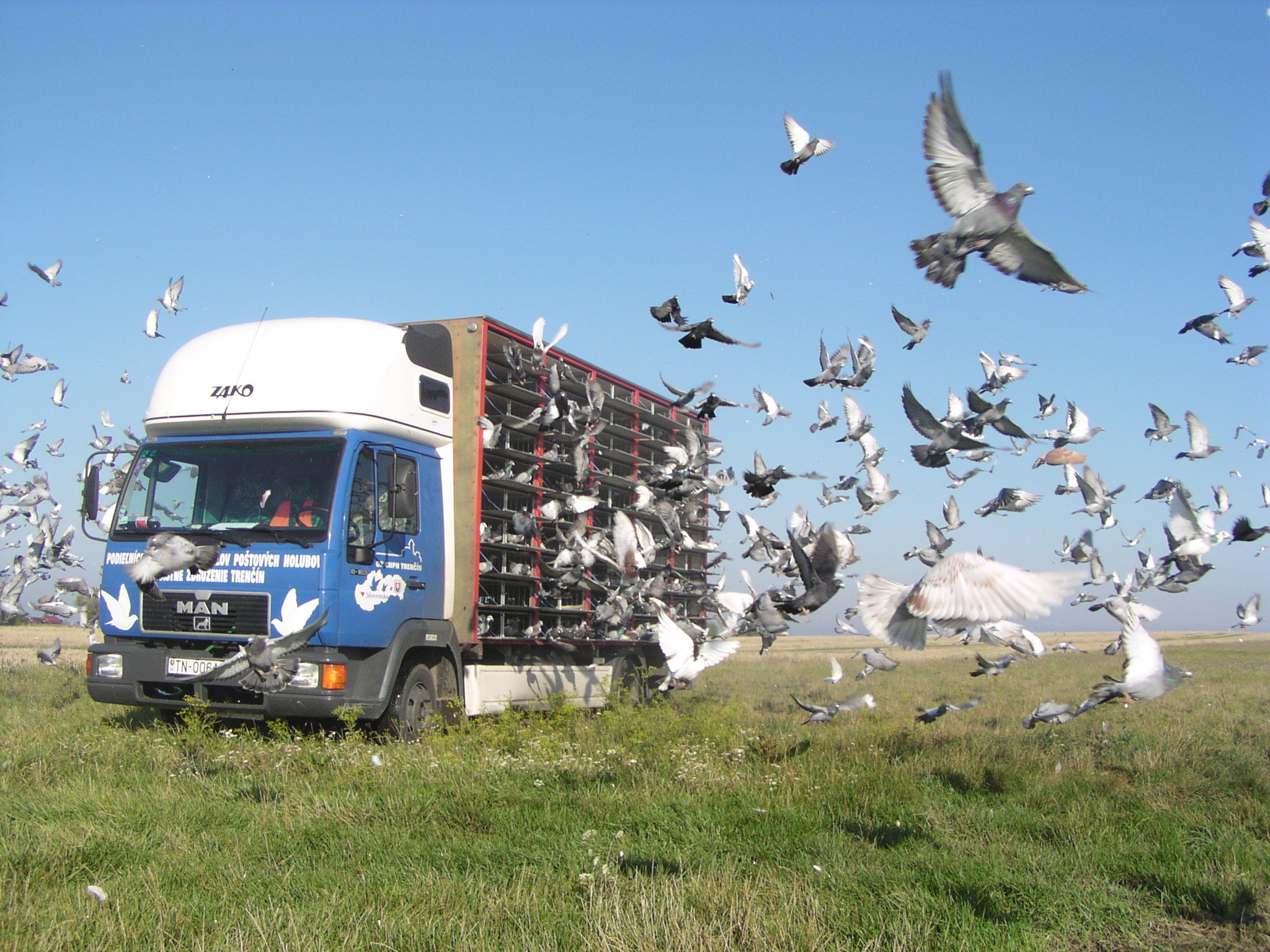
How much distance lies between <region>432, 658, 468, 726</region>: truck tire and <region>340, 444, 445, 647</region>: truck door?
58 cm

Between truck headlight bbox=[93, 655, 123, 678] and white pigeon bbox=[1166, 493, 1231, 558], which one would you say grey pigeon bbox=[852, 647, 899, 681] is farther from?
truck headlight bbox=[93, 655, 123, 678]

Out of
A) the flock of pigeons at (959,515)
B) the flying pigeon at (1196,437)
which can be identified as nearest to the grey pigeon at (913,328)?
the flock of pigeons at (959,515)

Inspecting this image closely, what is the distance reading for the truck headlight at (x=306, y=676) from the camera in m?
8.56

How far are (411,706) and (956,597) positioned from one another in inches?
226

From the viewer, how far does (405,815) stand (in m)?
6.52

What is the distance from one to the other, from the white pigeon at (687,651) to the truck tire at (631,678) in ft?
11.7

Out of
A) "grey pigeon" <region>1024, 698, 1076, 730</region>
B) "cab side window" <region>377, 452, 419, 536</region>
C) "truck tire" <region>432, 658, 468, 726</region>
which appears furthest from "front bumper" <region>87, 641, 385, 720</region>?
"grey pigeon" <region>1024, 698, 1076, 730</region>

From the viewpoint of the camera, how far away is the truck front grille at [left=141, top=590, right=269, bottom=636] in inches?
337

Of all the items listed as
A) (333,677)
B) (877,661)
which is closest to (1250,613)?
(877,661)

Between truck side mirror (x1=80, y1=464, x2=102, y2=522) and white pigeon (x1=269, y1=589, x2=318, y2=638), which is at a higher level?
truck side mirror (x1=80, y1=464, x2=102, y2=522)

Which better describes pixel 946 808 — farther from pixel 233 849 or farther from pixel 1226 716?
pixel 1226 716

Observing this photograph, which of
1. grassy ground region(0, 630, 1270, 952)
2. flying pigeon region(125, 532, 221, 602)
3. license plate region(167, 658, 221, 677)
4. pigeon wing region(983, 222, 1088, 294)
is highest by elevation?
pigeon wing region(983, 222, 1088, 294)

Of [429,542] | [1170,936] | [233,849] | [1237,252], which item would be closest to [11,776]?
[233,849]

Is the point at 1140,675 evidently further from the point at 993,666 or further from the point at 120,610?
the point at 120,610
